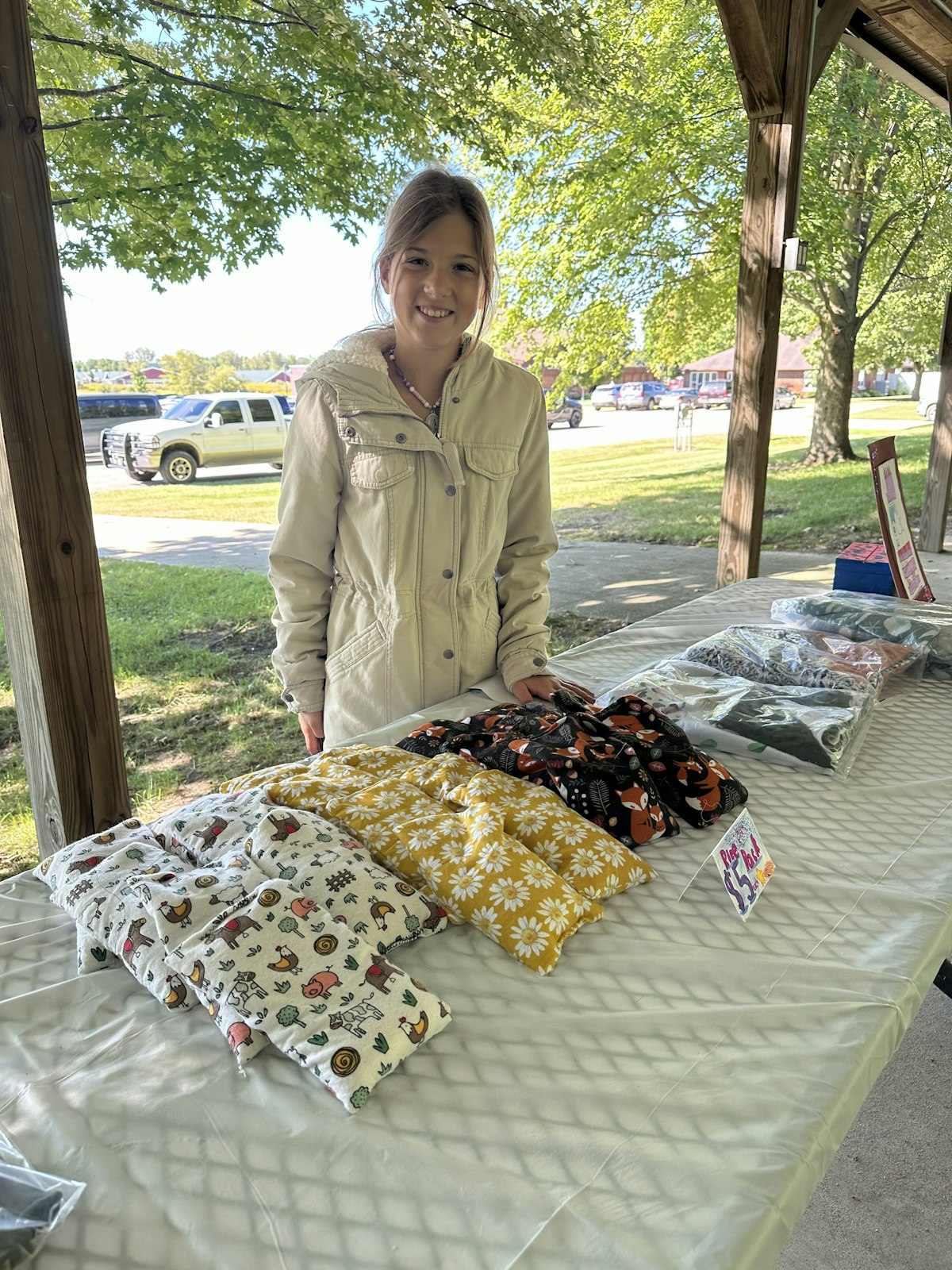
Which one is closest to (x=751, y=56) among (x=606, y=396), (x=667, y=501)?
(x=667, y=501)

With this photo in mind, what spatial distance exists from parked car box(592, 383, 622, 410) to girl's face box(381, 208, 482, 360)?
1810 centimetres


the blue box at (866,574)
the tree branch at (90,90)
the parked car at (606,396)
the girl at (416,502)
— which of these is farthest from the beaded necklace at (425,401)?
the parked car at (606,396)

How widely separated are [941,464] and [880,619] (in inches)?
141

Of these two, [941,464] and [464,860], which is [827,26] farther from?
[464,860]

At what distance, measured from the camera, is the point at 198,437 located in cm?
868

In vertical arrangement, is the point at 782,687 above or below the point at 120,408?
below

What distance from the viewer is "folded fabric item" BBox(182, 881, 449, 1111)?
2.66ft

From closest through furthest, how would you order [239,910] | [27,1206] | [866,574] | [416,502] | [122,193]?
[27,1206] → [239,910] → [416,502] → [866,574] → [122,193]

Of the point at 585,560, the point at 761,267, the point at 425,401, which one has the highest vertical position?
the point at 761,267

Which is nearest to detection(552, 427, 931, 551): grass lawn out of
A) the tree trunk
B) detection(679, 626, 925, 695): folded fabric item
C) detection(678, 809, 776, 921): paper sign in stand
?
the tree trunk

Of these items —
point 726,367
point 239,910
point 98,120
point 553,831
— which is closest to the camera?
point 239,910

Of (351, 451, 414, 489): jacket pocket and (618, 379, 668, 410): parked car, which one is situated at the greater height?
(618, 379, 668, 410): parked car

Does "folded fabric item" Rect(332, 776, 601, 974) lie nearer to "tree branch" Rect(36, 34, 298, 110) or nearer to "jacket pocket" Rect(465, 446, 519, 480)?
"jacket pocket" Rect(465, 446, 519, 480)

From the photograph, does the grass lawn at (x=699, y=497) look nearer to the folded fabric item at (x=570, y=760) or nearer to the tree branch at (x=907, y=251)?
the tree branch at (x=907, y=251)
